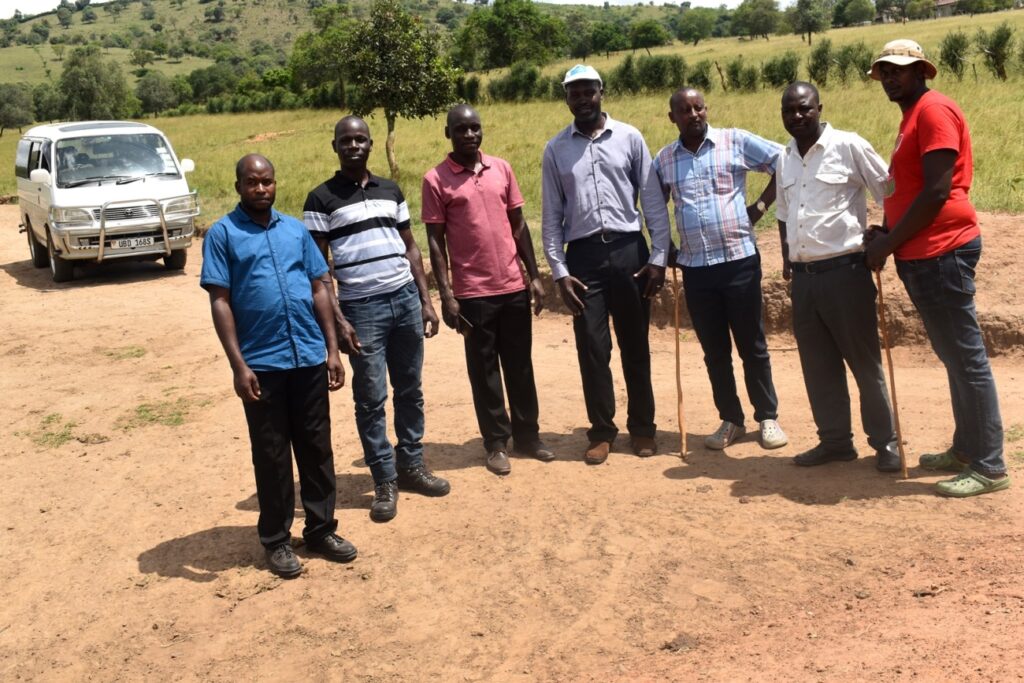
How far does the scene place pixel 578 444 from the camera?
6352mm

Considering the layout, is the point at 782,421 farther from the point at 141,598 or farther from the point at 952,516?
the point at 141,598

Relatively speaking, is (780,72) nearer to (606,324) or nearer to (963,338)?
(606,324)

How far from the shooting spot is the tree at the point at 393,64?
1955 cm

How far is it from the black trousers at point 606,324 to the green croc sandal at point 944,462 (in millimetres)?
1552

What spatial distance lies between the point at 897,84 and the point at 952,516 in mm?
2020

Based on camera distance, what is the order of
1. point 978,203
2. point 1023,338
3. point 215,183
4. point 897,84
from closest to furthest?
1. point 897,84
2. point 1023,338
3. point 978,203
4. point 215,183

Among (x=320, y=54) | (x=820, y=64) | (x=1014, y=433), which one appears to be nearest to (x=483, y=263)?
(x=1014, y=433)

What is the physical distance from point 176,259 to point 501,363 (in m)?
9.10

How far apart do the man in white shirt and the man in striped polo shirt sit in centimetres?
198

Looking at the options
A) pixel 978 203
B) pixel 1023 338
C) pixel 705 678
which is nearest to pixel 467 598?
pixel 705 678

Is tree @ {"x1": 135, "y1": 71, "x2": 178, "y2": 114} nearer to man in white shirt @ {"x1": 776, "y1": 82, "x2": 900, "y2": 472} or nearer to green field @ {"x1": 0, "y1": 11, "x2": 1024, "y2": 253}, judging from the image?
green field @ {"x1": 0, "y1": 11, "x2": 1024, "y2": 253}

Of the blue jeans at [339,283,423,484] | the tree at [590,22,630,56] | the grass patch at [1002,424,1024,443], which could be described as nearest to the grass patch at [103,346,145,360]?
the blue jeans at [339,283,423,484]

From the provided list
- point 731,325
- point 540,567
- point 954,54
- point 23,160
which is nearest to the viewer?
point 540,567

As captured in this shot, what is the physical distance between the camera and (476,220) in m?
5.53
